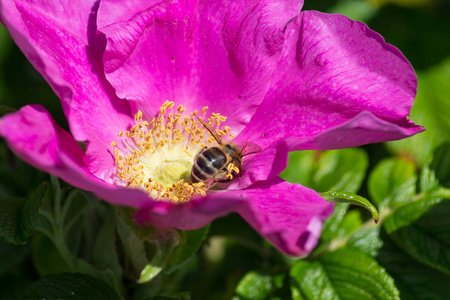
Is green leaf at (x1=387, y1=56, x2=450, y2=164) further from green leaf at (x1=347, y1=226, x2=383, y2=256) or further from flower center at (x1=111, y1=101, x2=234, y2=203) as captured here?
flower center at (x1=111, y1=101, x2=234, y2=203)

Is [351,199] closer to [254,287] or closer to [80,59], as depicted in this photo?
[254,287]

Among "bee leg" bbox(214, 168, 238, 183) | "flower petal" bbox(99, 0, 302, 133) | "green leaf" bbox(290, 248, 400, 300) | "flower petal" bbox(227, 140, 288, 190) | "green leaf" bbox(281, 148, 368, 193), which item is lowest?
"green leaf" bbox(290, 248, 400, 300)

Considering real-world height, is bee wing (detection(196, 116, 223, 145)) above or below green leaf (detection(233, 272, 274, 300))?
above

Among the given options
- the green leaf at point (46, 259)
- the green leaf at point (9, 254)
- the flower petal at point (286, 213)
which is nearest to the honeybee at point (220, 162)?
the flower petal at point (286, 213)

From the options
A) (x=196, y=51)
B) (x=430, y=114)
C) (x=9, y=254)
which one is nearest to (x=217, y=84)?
(x=196, y=51)

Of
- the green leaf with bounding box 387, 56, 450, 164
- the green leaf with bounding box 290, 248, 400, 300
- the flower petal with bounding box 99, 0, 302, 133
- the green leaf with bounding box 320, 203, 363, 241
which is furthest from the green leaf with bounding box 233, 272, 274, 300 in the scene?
the green leaf with bounding box 387, 56, 450, 164

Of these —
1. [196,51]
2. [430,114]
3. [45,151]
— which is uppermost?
[45,151]

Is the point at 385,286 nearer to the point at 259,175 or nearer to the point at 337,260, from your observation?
the point at 337,260
